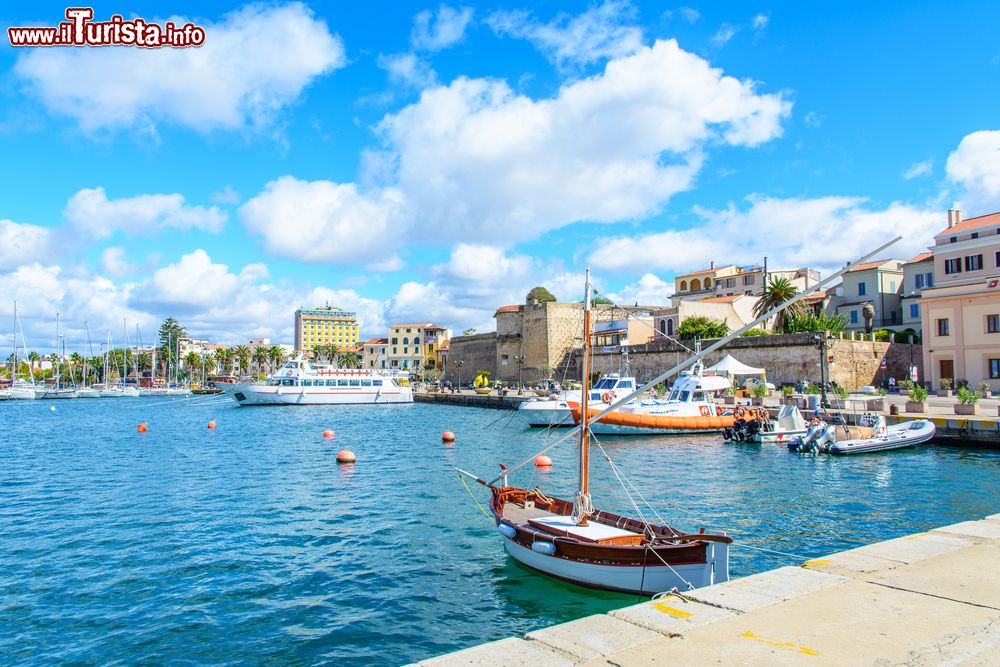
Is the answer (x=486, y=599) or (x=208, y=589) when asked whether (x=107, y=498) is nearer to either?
(x=208, y=589)

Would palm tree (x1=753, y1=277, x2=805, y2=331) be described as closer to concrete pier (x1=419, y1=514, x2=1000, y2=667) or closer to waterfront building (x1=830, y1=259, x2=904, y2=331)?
waterfront building (x1=830, y1=259, x2=904, y2=331)

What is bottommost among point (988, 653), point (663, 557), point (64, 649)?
point (64, 649)

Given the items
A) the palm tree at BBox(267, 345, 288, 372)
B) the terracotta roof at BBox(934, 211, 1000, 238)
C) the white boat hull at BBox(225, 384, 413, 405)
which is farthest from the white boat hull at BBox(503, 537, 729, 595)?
the palm tree at BBox(267, 345, 288, 372)

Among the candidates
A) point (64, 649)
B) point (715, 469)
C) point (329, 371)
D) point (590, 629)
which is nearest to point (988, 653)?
point (590, 629)

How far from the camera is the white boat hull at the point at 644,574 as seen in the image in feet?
28.3

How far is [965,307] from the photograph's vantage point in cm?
3531

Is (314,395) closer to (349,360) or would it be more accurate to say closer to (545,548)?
(545,548)

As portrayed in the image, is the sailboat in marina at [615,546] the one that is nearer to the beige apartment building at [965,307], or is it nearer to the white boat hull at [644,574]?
the white boat hull at [644,574]

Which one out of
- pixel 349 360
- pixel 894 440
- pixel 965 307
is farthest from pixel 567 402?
pixel 349 360

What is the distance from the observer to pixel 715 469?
20.9 meters

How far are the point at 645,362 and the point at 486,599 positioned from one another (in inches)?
1909

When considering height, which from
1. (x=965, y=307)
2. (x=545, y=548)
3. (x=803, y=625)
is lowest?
(x=545, y=548)

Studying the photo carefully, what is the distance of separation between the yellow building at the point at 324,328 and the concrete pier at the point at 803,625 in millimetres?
181788

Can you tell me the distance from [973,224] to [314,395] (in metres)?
50.6
